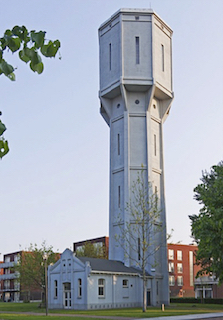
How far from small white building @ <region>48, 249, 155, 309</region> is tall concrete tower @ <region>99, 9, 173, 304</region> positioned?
388 cm

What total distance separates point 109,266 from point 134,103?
70.6 feet

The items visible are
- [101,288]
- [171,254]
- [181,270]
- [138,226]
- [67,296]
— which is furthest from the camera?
[181,270]

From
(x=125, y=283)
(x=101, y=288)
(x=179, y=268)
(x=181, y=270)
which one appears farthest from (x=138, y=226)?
(x=181, y=270)

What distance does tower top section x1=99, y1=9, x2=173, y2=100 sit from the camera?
6134 cm

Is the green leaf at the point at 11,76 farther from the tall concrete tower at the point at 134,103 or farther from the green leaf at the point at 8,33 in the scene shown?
the tall concrete tower at the point at 134,103

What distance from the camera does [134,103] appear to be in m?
62.7

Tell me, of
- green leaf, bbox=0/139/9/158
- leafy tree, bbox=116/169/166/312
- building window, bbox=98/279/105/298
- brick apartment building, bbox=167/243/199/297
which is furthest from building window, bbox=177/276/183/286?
green leaf, bbox=0/139/9/158

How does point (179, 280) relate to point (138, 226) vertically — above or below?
below

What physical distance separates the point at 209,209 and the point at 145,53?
96.0 feet

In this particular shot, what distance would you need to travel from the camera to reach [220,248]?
36.9 meters

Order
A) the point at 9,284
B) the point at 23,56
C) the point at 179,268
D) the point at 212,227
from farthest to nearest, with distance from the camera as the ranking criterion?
the point at 9,284, the point at 179,268, the point at 212,227, the point at 23,56

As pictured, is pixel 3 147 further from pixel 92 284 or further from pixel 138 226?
pixel 138 226

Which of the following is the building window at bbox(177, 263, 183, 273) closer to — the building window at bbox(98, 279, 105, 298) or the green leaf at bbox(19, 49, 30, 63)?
the building window at bbox(98, 279, 105, 298)

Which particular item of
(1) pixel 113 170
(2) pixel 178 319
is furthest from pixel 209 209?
(1) pixel 113 170
